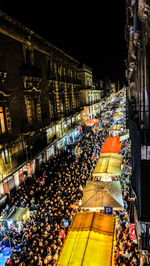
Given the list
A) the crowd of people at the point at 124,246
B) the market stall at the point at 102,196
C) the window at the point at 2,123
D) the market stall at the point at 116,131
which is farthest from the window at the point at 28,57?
the crowd of people at the point at 124,246

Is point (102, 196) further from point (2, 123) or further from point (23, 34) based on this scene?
point (23, 34)

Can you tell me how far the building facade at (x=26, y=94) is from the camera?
15922mm

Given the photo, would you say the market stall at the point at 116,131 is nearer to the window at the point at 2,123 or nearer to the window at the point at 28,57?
the window at the point at 28,57

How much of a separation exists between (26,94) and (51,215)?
39.1 ft

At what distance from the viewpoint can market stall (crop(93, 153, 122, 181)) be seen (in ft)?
50.0

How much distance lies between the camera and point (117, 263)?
31.0ft

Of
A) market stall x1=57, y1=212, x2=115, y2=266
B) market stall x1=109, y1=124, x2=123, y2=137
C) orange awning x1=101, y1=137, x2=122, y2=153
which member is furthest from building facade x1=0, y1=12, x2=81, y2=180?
market stall x1=57, y1=212, x2=115, y2=266

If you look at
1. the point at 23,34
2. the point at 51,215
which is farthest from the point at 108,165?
the point at 23,34

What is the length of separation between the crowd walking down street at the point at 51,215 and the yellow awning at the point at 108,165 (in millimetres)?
1948

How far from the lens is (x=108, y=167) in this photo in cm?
1602

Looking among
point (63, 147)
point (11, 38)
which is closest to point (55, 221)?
point (11, 38)

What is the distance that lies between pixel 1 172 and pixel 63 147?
54.3ft

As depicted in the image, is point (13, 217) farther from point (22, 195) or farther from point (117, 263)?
point (117, 263)

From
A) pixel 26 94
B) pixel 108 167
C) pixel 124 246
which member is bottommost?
pixel 124 246
